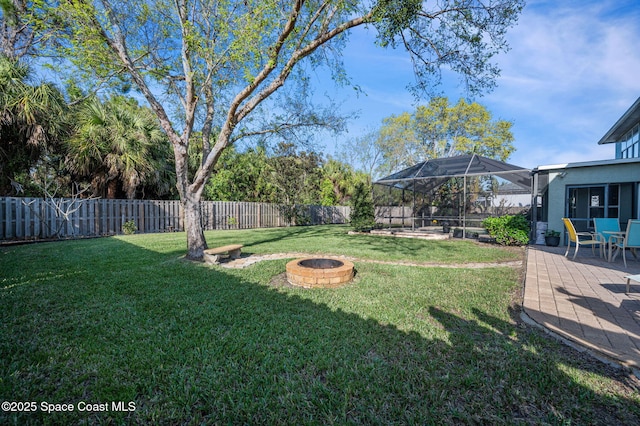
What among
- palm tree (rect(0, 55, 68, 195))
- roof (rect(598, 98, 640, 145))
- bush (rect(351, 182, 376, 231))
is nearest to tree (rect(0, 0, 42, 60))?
palm tree (rect(0, 55, 68, 195))

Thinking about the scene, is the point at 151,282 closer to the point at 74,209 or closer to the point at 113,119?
the point at 74,209

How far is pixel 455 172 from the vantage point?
1173 centimetres

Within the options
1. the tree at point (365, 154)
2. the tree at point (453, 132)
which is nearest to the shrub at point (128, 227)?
the tree at point (365, 154)

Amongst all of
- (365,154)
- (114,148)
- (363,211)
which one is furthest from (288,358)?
(365,154)

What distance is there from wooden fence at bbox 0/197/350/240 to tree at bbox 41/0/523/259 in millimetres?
6208

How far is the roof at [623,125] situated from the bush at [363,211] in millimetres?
10015

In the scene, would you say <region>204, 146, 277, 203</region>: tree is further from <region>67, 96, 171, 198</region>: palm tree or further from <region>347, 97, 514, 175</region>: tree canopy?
<region>347, 97, 514, 175</region>: tree canopy

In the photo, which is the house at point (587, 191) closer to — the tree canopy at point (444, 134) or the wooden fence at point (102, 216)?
the tree canopy at point (444, 134)

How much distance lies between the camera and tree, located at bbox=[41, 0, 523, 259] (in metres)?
5.43

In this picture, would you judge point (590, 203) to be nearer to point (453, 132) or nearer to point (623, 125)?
point (623, 125)

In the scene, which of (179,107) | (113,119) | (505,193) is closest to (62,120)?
(113,119)

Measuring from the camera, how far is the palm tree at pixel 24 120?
8.47 metres

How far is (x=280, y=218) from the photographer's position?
1894 cm

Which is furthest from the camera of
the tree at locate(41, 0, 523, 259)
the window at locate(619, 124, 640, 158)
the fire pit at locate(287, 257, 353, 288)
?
the window at locate(619, 124, 640, 158)
